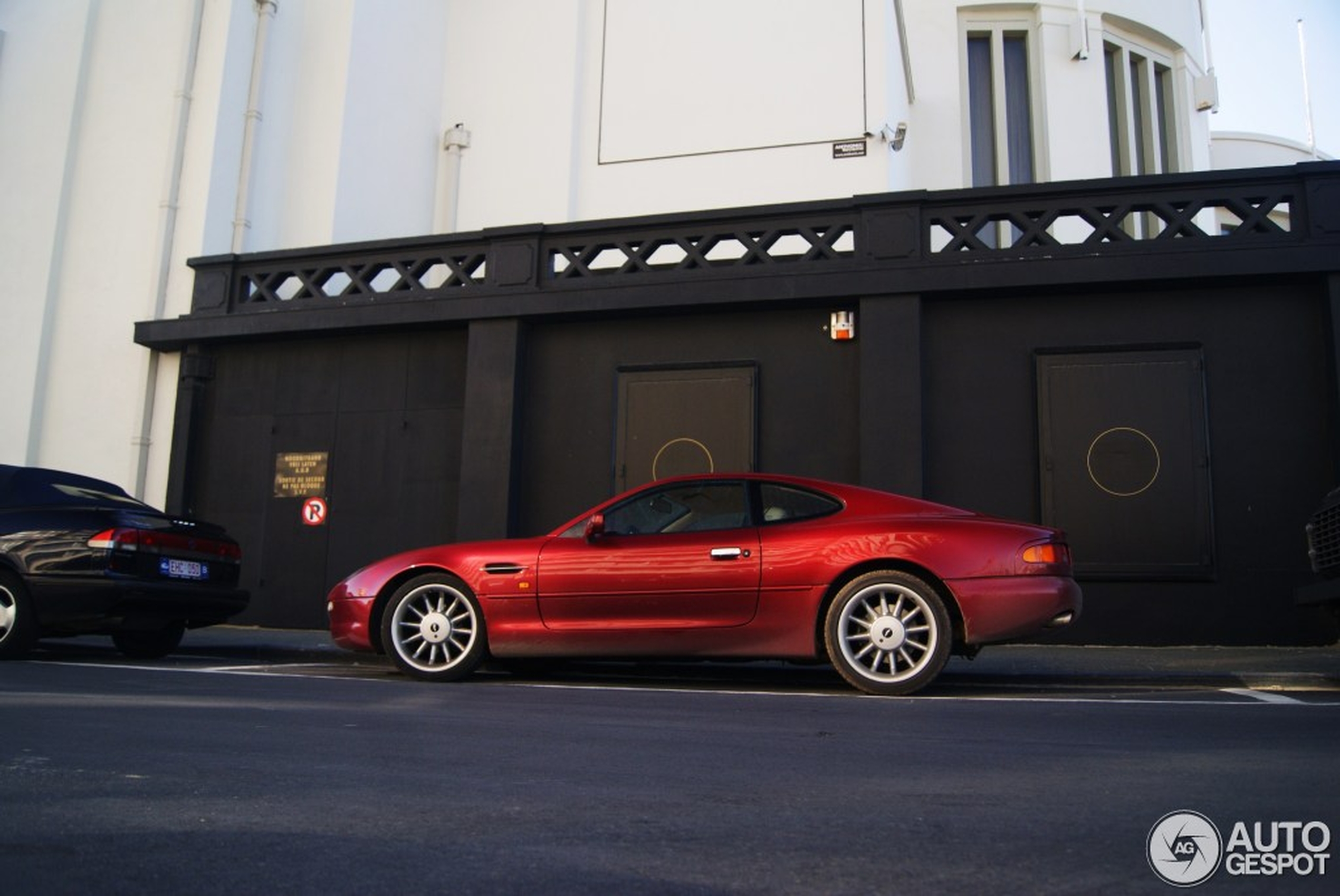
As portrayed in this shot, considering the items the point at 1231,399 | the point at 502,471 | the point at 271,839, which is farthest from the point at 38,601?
the point at 1231,399

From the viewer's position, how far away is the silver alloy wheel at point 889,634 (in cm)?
630

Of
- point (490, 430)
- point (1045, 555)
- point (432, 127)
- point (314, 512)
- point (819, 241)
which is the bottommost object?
point (1045, 555)

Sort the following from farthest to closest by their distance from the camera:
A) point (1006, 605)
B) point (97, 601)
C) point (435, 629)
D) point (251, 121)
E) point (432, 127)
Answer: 1. point (432, 127)
2. point (251, 121)
3. point (97, 601)
4. point (435, 629)
5. point (1006, 605)

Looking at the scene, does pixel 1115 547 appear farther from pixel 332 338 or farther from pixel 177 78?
pixel 177 78

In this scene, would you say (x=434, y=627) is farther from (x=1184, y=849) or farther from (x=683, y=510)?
(x=1184, y=849)

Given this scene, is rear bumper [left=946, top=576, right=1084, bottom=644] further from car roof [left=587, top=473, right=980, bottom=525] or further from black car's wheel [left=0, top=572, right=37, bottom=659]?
black car's wheel [left=0, top=572, right=37, bottom=659]

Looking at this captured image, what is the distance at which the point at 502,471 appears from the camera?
38.9ft

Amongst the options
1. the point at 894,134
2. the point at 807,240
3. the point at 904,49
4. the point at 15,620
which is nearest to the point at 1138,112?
the point at 904,49

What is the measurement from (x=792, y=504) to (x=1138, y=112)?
14285mm

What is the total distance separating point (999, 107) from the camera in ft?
56.2

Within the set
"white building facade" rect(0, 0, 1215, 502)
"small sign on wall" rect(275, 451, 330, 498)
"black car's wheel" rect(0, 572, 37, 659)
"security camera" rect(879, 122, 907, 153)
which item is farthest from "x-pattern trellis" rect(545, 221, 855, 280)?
"black car's wheel" rect(0, 572, 37, 659)

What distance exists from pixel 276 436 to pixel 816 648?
29.4 feet

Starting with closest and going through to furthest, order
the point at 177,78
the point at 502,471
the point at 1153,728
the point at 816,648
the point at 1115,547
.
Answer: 1. the point at 1153,728
2. the point at 816,648
3. the point at 1115,547
4. the point at 502,471
5. the point at 177,78

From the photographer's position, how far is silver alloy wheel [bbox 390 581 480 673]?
7.21 meters
